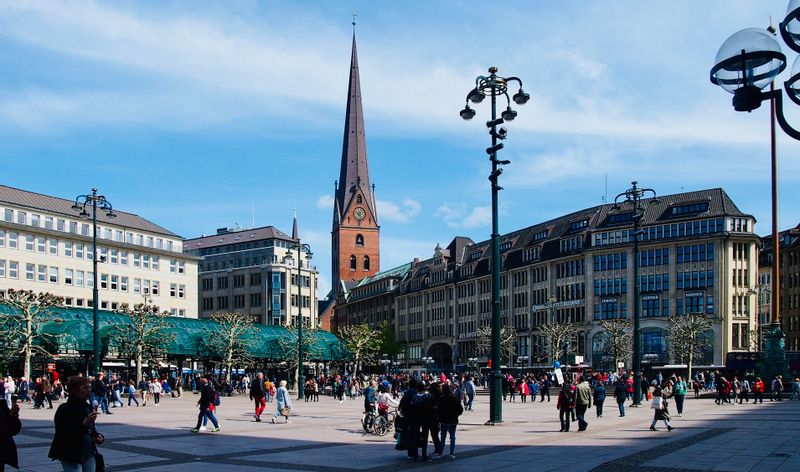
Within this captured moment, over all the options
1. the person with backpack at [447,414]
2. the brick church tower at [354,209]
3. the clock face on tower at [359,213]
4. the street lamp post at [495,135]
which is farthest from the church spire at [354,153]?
the person with backpack at [447,414]

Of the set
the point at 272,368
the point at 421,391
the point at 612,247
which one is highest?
the point at 612,247

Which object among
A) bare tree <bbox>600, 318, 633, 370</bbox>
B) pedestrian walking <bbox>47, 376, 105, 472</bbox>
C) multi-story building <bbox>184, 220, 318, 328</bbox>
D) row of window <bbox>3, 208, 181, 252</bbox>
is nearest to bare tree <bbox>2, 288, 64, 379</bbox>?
row of window <bbox>3, 208, 181, 252</bbox>

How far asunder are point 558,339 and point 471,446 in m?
73.0

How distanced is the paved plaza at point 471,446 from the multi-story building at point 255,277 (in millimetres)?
102148

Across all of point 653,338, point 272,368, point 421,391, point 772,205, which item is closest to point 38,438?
point 421,391

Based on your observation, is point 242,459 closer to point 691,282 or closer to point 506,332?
point 691,282

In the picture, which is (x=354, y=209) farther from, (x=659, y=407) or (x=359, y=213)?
(x=659, y=407)

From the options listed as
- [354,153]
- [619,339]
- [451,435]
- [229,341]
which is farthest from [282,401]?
[354,153]

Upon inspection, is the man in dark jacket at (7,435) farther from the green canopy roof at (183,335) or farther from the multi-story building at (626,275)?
the multi-story building at (626,275)

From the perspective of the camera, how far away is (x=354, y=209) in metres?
178

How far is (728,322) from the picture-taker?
8750 cm

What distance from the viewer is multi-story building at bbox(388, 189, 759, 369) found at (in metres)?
88.4

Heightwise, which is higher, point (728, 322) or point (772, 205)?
point (772, 205)

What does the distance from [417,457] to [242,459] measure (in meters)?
3.69
